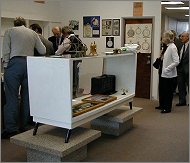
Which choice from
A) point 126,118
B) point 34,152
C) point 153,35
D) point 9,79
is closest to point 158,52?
point 153,35

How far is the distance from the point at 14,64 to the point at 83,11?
3.36 metres

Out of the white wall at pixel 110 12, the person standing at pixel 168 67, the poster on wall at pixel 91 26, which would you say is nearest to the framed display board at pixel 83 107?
the person standing at pixel 168 67

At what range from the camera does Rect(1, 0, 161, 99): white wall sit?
5715 mm

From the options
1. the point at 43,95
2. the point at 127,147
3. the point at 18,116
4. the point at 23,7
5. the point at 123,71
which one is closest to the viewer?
the point at 43,95

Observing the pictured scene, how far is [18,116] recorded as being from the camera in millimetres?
3758

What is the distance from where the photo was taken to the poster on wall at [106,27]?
6293 mm

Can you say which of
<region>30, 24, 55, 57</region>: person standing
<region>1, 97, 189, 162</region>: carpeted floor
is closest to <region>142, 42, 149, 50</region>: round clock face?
<region>1, 97, 189, 162</region>: carpeted floor

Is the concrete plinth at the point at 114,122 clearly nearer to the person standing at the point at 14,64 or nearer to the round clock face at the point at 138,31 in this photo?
the person standing at the point at 14,64

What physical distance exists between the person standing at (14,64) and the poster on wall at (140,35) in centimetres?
303

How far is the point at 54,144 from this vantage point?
106 inches

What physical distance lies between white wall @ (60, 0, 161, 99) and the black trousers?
1.06 meters

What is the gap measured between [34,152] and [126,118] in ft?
4.54

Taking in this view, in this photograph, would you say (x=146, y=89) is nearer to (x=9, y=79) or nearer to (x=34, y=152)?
(x=9, y=79)

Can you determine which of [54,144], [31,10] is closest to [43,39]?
[31,10]
